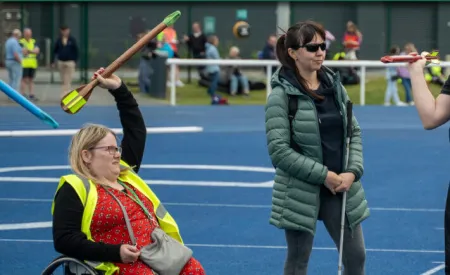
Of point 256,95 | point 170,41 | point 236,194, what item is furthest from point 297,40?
point 170,41

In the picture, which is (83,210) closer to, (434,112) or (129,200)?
(129,200)

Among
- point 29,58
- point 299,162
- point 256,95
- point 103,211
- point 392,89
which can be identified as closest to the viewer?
point 103,211

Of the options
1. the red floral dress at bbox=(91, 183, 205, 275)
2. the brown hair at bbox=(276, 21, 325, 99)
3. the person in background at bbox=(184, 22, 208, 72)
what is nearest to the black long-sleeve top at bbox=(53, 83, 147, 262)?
the red floral dress at bbox=(91, 183, 205, 275)

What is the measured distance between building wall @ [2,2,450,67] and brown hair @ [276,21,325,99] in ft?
94.5

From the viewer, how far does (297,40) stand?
6.36m

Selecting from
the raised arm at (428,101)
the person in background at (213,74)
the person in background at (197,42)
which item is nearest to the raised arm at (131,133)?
the raised arm at (428,101)

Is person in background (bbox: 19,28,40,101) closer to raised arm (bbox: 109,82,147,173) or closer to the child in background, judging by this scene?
the child in background

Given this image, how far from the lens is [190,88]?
31.8m

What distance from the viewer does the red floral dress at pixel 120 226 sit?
577 centimetres

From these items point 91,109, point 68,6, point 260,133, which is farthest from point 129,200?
point 68,6

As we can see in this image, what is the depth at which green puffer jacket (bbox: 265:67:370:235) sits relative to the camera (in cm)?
→ 629

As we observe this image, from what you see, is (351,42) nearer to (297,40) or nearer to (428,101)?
(297,40)

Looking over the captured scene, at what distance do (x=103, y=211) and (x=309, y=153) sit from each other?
1.28 meters

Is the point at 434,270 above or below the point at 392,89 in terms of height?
below
